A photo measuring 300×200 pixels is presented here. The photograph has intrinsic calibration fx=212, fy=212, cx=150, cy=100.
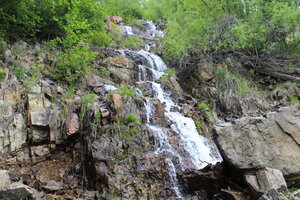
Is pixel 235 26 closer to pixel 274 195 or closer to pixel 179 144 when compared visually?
pixel 179 144

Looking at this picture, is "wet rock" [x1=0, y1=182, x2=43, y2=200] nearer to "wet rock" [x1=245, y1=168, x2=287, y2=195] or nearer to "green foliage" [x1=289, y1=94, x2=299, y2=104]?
"wet rock" [x1=245, y1=168, x2=287, y2=195]

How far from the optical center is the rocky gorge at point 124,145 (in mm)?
4719

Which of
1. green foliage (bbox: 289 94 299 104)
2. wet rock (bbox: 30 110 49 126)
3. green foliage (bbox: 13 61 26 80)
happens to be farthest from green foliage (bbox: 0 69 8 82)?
green foliage (bbox: 289 94 299 104)

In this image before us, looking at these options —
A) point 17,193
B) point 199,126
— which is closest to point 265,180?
point 199,126

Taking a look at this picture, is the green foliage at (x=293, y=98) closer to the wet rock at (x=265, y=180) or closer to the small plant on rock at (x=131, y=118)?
the wet rock at (x=265, y=180)

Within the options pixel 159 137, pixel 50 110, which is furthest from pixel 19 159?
pixel 159 137

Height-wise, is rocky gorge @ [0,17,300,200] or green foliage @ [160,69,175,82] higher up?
green foliage @ [160,69,175,82]

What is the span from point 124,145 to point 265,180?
3.72 m

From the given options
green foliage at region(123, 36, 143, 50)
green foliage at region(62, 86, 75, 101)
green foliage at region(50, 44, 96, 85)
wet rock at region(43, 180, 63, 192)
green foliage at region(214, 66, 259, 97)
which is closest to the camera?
wet rock at region(43, 180, 63, 192)

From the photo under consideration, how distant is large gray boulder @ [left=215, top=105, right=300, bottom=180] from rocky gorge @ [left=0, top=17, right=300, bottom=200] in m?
0.02

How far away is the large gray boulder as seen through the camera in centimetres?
459

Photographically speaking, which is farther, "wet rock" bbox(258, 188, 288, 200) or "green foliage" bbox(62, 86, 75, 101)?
"green foliage" bbox(62, 86, 75, 101)

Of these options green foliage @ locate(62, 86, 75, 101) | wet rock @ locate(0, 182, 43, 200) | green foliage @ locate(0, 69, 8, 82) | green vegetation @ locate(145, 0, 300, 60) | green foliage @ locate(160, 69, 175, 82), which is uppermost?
green vegetation @ locate(145, 0, 300, 60)

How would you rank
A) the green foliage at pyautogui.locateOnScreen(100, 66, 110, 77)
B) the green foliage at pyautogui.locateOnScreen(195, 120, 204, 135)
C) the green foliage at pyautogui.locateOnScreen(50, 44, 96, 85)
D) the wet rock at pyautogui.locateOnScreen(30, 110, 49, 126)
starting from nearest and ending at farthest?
1. the wet rock at pyautogui.locateOnScreen(30, 110, 49, 126)
2. the green foliage at pyautogui.locateOnScreen(50, 44, 96, 85)
3. the green foliage at pyautogui.locateOnScreen(195, 120, 204, 135)
4. the green foliage at pyautogui.locateOnScreen(100, 66, 110, 77)
